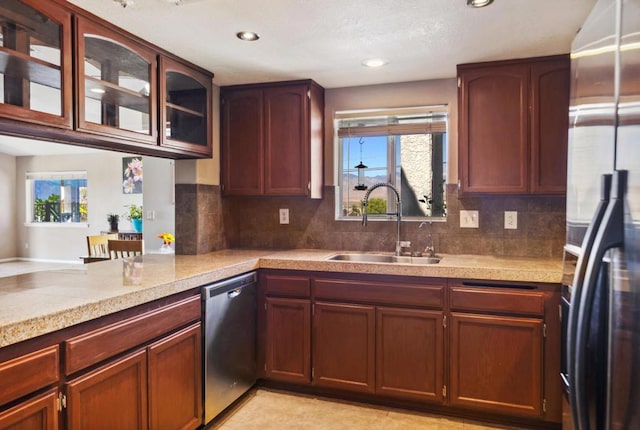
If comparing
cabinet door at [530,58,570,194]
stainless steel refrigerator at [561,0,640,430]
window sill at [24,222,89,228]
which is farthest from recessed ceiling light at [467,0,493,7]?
window sill at [24,222,89,228]

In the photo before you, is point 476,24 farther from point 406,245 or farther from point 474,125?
point 406,245

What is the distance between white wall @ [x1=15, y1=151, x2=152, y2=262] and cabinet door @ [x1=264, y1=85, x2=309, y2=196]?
225 inches

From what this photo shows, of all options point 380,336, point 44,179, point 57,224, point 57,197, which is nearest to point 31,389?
point 380,336

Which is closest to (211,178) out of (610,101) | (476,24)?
(476,24)

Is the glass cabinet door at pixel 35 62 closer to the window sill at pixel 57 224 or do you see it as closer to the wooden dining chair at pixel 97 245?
the wooden dining chair at pixel 97 245

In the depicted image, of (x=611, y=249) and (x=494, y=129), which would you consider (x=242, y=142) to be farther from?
(x=611, y=249)

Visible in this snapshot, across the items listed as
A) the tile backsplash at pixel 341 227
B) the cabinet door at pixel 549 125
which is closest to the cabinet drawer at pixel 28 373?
the tile backsplash at pixel 341 227

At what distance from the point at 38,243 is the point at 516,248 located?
9.54 meters

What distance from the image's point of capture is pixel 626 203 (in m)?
0.94

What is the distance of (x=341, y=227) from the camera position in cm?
331

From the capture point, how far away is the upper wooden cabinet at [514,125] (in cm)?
257

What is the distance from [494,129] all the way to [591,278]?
1.89 m

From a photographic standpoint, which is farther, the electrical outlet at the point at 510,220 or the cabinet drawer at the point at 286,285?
the electrical outlet at the point at 510,220

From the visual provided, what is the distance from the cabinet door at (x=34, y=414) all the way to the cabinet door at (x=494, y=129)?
7.93ft
